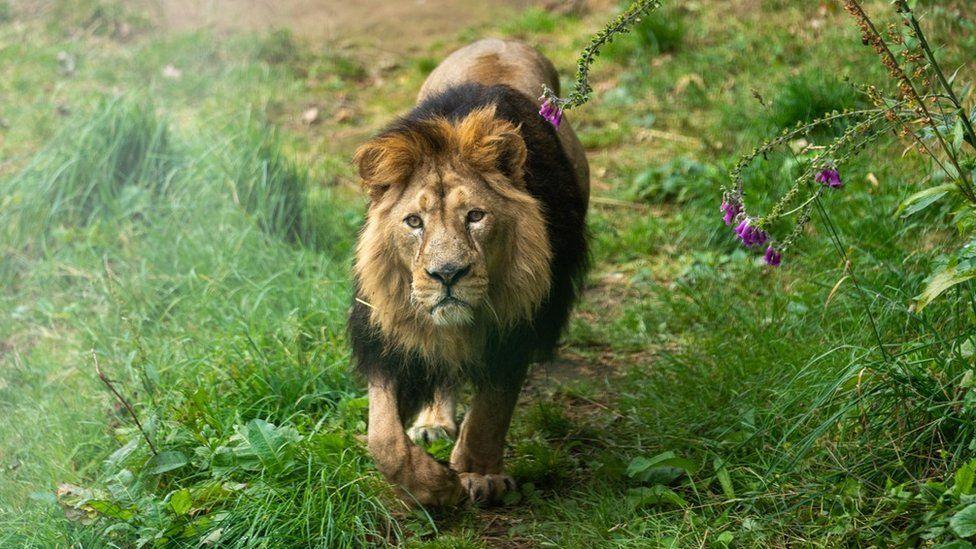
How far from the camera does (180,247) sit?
586 cm

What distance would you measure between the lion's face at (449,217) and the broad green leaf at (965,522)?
4.92 feet

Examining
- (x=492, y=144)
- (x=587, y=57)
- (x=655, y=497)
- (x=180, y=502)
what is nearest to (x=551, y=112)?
(x=587, y=57)

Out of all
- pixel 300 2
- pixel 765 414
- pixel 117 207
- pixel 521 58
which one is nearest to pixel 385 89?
pixel 300 2

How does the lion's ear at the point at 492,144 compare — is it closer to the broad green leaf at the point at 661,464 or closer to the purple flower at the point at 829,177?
the purple flower at the point at 829,177

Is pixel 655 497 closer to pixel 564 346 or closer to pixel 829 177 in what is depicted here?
pixel 829 177

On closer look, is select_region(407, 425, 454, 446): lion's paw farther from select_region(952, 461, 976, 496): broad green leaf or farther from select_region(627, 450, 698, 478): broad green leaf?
select_region(952, 461, 976, 496): broad green leaf

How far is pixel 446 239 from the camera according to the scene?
3557 millimetres

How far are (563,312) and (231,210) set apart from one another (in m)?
2.43

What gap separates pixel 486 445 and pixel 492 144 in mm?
1142

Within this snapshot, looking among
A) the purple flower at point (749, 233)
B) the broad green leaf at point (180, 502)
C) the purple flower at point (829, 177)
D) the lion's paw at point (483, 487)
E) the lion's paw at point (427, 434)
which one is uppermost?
the purple flower at point (829, 177)

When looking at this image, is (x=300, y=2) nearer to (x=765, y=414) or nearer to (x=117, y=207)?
(x=117, y=207)

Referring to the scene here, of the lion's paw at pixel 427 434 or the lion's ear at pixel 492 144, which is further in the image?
→ the lion's paw at pixel 427 434

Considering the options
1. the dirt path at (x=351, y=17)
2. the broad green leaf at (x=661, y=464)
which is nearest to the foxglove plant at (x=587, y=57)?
the broad green leaf at (x=661, y=464)

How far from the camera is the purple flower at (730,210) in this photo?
11.2 ft
